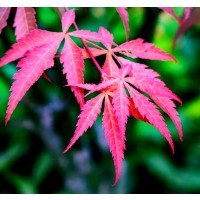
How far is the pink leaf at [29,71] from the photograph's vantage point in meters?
0.59

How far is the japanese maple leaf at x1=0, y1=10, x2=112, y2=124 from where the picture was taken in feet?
1.93

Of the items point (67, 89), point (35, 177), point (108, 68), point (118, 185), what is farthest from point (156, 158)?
point (108, 68)

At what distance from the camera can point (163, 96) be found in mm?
625

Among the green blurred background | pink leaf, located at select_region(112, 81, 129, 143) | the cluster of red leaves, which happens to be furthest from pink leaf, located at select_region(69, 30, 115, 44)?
the green blurred background

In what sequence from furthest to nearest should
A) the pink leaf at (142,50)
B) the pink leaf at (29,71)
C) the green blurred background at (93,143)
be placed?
the green blurred background at (93,143), the pink leaf at (142,50), the pink leaf at (29,71)

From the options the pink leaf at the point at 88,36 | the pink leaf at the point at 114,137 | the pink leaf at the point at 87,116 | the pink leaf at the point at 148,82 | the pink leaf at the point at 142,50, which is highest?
the pink leaf at the point at 88,36

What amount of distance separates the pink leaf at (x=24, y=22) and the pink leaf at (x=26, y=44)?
5 cm

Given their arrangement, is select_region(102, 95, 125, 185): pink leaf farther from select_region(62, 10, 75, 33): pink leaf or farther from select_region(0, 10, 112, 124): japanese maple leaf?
select_region(62, 10, 75, 33): pink leaf

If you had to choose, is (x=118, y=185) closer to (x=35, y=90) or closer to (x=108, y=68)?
(x=35, y=90)

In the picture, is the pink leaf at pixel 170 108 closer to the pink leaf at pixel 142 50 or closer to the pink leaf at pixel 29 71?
the pink leaf at pixel 142 50

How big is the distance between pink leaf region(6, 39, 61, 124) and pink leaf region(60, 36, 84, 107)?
0.09 feet

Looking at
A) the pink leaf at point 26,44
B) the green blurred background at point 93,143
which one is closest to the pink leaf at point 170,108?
the pink leaf at point 26,44

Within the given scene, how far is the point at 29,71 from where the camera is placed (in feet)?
1.95

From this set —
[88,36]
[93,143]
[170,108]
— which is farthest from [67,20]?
[93,143]
